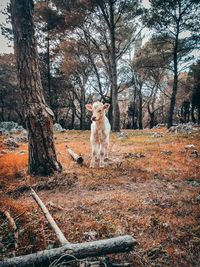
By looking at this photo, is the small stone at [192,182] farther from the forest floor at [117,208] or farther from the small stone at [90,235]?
the small stone at [90,235]

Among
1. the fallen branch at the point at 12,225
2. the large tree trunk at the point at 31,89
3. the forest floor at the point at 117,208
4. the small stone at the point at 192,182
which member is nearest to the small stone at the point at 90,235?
the forest floor at the point at 117,208

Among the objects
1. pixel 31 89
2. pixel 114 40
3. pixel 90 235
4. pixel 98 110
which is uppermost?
pixel 114 40

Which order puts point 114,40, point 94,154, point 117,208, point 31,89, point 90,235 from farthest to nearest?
1. point 114,40
2. point 94,154
3. point 31,89
4. point 117,208
5. point 90,235

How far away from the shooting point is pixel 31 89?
6605mm

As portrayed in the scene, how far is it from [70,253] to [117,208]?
1868 mm

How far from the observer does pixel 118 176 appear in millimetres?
6516

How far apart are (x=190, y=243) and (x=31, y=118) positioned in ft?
15.7

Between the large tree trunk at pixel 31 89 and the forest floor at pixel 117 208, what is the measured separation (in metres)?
0.52

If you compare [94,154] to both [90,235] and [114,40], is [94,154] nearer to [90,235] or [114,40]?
[90,235]

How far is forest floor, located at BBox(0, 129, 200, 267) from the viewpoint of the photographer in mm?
3162

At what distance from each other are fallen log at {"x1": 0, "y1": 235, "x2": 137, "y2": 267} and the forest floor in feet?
0.95

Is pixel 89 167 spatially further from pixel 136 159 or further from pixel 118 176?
pixel 136 159

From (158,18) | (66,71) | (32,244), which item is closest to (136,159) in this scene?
(32,244)

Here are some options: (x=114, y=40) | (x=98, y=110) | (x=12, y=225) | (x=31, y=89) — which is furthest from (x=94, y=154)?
(x=114, y=40)
